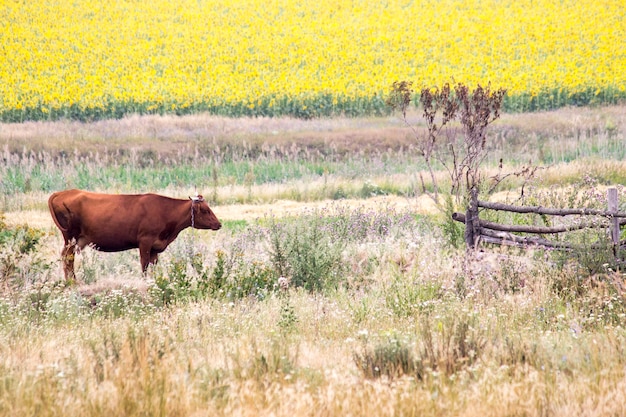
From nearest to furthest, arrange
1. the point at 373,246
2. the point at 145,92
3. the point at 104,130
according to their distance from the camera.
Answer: the point at 373,246
the point at 104,130
the point at 145,92

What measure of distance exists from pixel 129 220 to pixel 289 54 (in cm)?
2500

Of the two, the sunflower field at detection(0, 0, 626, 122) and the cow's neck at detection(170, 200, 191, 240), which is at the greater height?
the sunflower field at detection(0, 0, 626, 122)

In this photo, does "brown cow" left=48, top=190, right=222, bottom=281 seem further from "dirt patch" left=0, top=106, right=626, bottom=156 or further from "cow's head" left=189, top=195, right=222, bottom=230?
"dirt patch" left=0, top=106, right=626, bottom=156

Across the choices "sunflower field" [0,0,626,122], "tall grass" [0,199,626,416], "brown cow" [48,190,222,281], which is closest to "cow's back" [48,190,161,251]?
"brown cow" [48,190,222,281]

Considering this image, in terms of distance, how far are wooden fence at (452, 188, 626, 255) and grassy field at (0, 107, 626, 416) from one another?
17 centimetres

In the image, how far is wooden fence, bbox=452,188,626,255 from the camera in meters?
9.09

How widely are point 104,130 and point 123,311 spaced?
15487 mm

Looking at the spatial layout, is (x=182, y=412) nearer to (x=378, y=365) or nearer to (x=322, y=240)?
(x=378, y=365)

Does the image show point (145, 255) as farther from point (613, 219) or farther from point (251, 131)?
point (251, 131)

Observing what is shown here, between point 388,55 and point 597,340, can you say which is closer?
point 597,340

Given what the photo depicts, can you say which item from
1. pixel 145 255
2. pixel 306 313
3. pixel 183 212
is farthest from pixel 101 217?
pixel 306 313

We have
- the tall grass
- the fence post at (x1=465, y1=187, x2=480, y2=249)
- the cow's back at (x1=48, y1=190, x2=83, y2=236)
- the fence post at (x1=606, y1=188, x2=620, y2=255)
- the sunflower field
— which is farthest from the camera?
the sunflower field

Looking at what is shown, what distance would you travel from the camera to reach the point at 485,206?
33.5 feet

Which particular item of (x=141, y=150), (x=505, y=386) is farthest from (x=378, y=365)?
(x=141, y=150)
